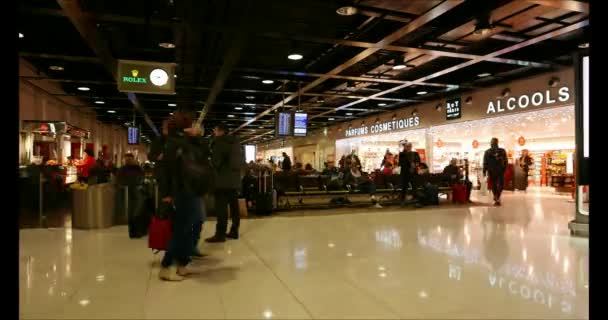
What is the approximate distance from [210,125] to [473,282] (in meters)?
26.7

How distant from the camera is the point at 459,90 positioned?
14.6 meters

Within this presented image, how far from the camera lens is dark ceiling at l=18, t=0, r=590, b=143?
7184 millimetres

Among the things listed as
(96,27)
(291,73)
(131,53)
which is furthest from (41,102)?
(291,73)

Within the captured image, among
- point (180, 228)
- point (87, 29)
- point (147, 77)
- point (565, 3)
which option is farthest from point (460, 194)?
point (87, 29)

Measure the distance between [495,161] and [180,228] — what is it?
8534 millimetres

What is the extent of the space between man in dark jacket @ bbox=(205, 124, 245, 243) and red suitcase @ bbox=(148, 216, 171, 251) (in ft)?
4.75

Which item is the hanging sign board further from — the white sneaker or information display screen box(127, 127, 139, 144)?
information display screen box(127, 127, 139, 144)

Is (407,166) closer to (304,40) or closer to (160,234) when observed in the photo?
(304,40)

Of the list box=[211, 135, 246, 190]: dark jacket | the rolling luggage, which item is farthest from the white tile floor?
the rolling luggage

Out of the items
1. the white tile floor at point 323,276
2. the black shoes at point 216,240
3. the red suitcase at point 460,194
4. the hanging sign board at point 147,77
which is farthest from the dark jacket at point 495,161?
the hanging sign board at point 147,77

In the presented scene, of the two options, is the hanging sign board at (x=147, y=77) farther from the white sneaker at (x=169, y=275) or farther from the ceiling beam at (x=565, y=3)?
the ceiling beam at (x=565, y=3)

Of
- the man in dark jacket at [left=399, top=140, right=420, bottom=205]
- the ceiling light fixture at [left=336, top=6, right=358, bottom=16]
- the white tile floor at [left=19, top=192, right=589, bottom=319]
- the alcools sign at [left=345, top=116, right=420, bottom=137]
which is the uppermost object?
the ceiling light fixture at [left=336, top=6, right=358, bottom=16]

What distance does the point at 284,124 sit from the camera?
44.4 feet

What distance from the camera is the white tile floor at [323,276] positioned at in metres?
2.84
